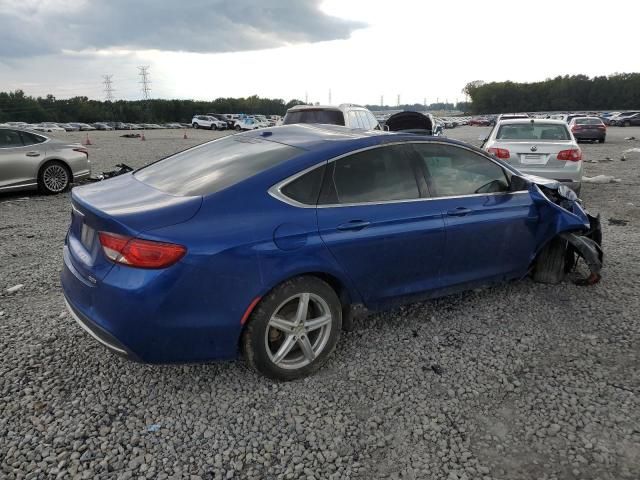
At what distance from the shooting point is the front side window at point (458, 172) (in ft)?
12.5

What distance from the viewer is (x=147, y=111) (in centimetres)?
11075

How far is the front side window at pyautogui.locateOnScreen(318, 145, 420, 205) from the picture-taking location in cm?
328

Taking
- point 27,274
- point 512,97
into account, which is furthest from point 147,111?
point 27,274

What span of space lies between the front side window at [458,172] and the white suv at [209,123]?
5094 centimetres

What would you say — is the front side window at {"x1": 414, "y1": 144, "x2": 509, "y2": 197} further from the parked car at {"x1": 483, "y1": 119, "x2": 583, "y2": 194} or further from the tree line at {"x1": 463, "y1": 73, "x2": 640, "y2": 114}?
the tree line at {"x1": 463, "y1": 73, "x2": 640, "y2": 114}

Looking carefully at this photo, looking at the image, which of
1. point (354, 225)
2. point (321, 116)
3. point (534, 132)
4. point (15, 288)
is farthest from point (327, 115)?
point (354, 225)

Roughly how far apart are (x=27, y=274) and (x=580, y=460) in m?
5.11

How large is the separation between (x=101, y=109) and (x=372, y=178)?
12066cm

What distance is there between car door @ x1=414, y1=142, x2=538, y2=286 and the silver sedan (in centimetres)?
825

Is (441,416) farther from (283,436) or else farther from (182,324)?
(182,324)

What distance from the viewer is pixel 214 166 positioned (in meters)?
3.43

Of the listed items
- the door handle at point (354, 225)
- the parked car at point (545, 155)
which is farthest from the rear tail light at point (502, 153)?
the door handle at point (354, 225)

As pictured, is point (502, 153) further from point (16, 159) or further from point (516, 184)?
point (16, 159)

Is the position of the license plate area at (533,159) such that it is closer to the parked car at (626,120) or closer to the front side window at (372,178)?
the front side window at (372,178)
